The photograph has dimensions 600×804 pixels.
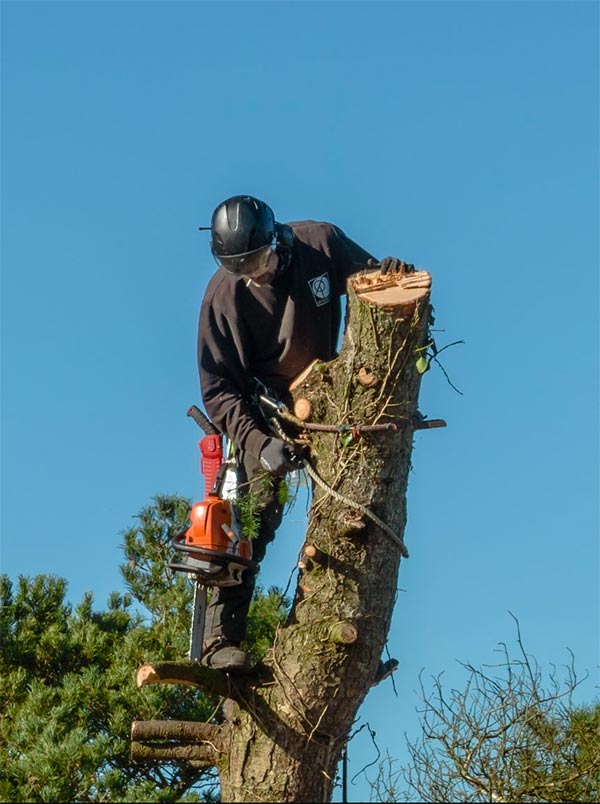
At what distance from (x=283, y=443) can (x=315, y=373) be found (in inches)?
13.9

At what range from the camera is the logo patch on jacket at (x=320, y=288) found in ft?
21.1

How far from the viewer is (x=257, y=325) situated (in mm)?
6449

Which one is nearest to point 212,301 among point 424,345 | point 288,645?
point 424,345

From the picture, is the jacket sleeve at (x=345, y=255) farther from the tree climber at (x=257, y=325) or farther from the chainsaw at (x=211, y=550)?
the chainsaw at (x=211, y=550)

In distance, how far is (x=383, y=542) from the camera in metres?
5.56

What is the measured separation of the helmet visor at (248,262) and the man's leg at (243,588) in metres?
0.91

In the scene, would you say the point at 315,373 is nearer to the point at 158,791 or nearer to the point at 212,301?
the point at 212,301

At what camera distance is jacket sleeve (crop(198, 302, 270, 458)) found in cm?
614

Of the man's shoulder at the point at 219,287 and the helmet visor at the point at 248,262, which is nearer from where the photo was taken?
the helmet visor at the point at 248,262

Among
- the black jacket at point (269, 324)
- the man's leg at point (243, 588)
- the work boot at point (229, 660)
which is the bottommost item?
the work boot at point (229, 660)

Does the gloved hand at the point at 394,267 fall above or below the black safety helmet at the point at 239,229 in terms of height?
below

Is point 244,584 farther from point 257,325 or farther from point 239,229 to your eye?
point 239,229

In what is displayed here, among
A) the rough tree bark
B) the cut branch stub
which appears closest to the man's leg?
the rough tree bark

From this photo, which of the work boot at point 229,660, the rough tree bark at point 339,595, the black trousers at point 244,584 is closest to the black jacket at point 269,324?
the black trousers at point 244,584
